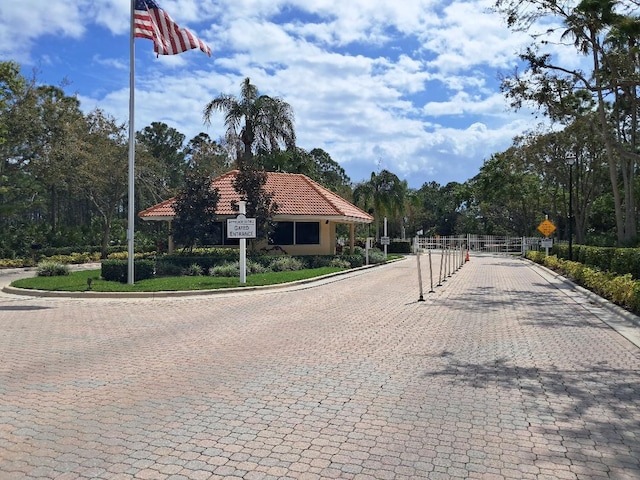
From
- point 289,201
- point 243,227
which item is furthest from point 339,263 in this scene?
point 243,227

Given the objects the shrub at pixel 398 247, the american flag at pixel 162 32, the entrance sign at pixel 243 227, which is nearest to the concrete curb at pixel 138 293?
the entrance sign at pixel 243 227

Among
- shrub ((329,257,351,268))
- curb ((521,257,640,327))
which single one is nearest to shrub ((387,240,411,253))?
shrub ((329,257,351,268))

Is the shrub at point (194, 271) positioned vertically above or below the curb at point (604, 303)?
above

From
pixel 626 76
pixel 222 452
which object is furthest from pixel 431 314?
pixel 626 76

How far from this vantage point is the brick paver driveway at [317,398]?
13.6 feet

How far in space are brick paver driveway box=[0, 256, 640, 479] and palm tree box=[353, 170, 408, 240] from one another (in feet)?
110

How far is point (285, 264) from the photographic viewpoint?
2281 centimetres

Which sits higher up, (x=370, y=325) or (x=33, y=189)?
(x=33, y=189)

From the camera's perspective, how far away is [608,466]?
4.08 meters

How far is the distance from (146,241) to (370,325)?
34.1 metres

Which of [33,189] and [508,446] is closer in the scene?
[508,446]

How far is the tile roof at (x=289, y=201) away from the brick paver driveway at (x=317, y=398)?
49.5ft

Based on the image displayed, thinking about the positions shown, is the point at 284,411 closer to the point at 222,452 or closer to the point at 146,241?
the point at 222,452

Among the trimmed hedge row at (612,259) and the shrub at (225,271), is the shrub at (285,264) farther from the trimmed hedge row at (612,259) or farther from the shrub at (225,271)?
the trimmed hedge row at (612,259)
